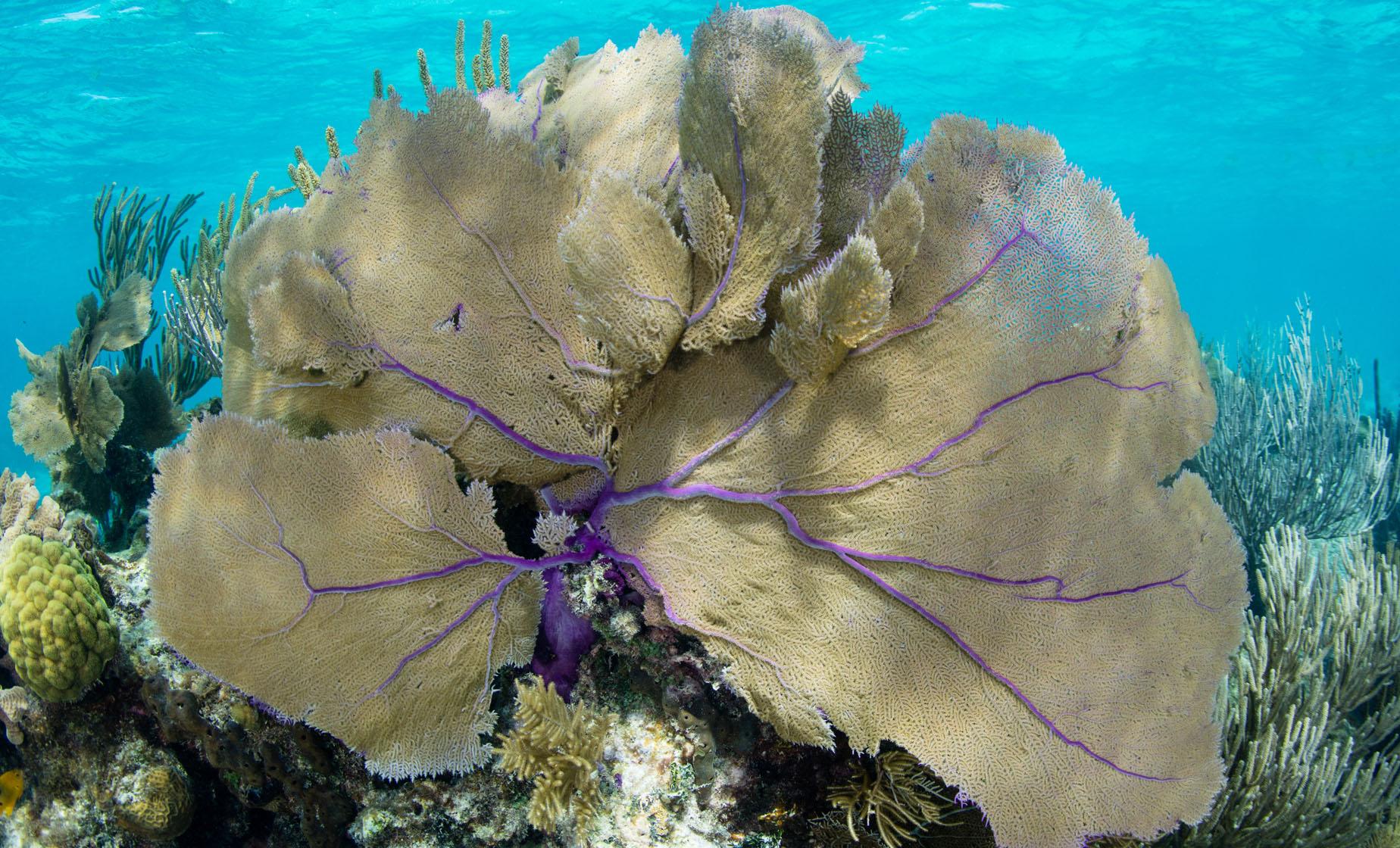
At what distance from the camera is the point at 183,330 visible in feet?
16.2

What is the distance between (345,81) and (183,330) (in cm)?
2611

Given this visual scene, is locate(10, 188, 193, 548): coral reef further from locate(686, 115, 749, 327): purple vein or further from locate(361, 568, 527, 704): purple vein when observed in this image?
locate(686, 115, 749, 327): purple vein

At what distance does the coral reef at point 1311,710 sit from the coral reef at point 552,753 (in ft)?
8.00

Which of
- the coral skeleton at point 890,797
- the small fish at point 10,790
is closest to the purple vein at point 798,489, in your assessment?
the coral skeleton at point 890,797

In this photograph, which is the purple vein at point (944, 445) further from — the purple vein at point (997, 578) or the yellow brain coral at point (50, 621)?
the yellow brain coral at point (50, 621)

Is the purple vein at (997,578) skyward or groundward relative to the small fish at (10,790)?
skyward

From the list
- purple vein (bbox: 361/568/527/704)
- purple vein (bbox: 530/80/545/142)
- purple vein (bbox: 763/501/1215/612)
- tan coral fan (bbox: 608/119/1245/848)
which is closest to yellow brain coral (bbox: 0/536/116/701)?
purple vein (bbox: 361/568/527/704)

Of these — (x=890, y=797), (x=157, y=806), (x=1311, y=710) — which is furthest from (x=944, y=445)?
(x=157, y=806)

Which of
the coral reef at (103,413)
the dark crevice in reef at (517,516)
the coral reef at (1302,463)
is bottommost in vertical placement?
the dark crevice in reef at (517,516)

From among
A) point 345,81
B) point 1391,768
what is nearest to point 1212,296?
point 345,81

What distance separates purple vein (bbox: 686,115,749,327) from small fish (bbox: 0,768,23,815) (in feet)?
12.3

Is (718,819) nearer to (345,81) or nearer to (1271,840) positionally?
(1271,840)

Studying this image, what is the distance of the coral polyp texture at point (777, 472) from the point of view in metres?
2.04

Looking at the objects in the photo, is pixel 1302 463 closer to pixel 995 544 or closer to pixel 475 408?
pixel 995 544
